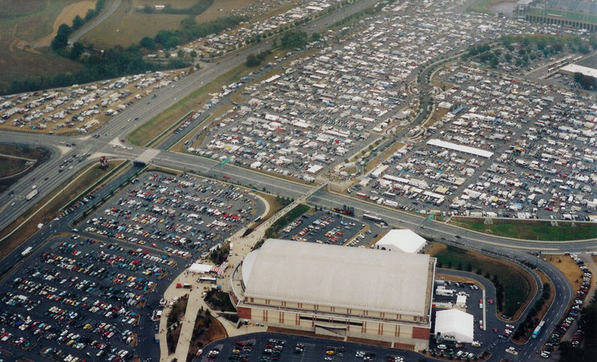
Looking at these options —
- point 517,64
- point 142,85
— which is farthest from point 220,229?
point 517,64

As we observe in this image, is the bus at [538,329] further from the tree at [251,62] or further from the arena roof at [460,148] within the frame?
the tree at [251,62]

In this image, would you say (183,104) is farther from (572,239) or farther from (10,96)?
(572,239)

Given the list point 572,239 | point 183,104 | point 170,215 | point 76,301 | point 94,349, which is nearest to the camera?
point 94,349

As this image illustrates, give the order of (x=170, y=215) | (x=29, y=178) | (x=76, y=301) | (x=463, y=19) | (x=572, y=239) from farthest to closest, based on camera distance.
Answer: (x=463, y=19)
(x=29, y=178)
(x=170, y=215)
(x=572, y=239)
(x=76, y=301)

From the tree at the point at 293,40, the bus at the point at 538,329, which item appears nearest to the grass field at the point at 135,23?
the tree at the point at 293,40

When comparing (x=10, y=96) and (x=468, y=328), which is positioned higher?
(x=10, y=96)

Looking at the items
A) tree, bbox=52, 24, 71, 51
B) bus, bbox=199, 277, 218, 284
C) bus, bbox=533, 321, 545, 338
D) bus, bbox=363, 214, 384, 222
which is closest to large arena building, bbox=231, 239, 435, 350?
bus, bbox=199, 277, 218, 284

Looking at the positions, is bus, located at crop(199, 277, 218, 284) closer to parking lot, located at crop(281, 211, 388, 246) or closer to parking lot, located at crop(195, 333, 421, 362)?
parking lot, located at crop(195, 333, 421, 362)

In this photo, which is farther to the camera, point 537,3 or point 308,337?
point 537,3
